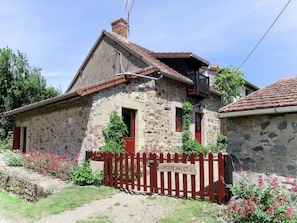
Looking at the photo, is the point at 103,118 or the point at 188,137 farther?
the point at 188,137

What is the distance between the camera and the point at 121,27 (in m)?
14.6

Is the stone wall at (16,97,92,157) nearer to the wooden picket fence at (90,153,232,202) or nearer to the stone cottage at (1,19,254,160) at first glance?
the stone cottage at (1,19,254,160)

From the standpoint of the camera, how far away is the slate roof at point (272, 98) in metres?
4.99

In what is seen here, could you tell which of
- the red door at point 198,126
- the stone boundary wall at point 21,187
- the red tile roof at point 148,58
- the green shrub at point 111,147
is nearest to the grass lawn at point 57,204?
the stone boundary wall at point 21,187

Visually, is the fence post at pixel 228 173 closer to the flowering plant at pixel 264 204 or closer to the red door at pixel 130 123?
the flowering plant at pixel 264 204

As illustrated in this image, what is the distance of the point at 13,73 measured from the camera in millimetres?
21328

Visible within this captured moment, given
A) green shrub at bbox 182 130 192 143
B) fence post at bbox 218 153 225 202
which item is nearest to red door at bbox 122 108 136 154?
green shrub at bbox 182 130 192 143

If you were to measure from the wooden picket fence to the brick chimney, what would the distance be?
9093mm

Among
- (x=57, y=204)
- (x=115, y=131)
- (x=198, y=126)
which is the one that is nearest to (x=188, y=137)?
(x=198, y=126)

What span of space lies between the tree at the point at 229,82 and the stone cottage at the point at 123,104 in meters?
2.52

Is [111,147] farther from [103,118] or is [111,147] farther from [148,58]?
[148,58]

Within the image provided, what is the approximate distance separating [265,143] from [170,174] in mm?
2152

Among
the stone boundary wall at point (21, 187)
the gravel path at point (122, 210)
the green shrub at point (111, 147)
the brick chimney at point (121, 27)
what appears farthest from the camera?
the brick chimney at point (121, 27)

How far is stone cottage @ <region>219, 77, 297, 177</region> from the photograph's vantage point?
4.86m
